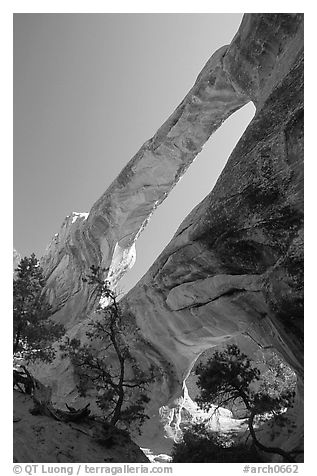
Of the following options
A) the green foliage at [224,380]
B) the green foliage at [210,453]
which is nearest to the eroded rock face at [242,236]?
the green foliage at [224,380]

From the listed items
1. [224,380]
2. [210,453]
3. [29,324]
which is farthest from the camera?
[29,324]

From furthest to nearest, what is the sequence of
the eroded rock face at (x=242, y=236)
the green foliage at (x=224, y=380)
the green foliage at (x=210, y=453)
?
the green foliage at (x=224, y=380) < the eroded rock face at (x=242, y=236) < the green foliage at (x=210, y=453)

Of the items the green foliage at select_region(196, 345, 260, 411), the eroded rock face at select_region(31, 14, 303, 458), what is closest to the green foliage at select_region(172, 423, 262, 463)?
the green foliage at select_region(196, 345, 260, 411)

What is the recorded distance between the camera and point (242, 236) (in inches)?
449

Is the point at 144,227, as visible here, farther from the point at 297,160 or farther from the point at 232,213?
the point at 297,160

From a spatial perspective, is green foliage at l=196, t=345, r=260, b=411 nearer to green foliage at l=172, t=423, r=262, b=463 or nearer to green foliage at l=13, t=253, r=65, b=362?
green foliage at l=172, t=423, r=262, b=463

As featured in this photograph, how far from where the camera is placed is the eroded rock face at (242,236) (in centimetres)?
964

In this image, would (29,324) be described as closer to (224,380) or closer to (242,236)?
(224,380)

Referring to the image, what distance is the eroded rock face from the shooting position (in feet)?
31.6

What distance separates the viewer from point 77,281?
3284 centimetres

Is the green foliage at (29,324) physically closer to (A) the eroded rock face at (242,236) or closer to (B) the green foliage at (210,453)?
(B) the green foliage at (210,453)

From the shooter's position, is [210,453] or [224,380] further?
[224,380]

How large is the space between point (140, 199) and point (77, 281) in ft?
34.1

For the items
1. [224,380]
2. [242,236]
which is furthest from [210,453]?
[242,236]
